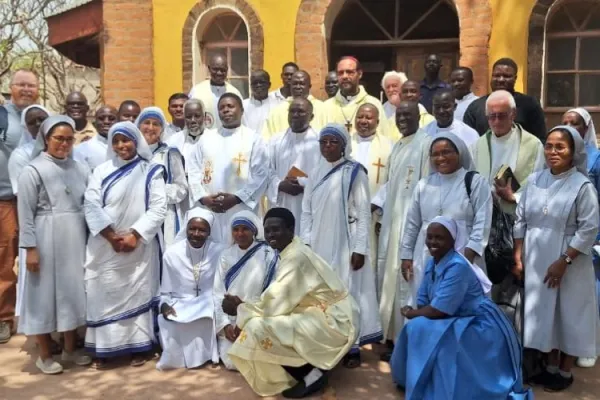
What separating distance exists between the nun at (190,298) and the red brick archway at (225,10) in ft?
15.0

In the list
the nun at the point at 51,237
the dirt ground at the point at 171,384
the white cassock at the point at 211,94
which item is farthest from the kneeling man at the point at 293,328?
the white cassock at the point at 211,94

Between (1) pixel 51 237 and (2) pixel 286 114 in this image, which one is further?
(2) pixel 286 114

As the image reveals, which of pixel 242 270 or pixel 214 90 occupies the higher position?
pixel 214 90

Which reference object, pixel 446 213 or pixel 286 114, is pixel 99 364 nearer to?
pixel 446 213

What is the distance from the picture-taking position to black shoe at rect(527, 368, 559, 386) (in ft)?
14.5

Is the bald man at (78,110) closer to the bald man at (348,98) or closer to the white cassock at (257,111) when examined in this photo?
the white cassock at (257,111)

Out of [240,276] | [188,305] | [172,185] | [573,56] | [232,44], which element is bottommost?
[188,305]


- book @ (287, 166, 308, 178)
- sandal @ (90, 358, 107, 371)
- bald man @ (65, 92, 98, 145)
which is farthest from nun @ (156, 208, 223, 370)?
bald man @ (65, 92, 98, 145)

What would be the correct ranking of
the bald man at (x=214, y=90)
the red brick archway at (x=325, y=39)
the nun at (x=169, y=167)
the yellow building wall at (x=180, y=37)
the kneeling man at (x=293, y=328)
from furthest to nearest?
the yellow building wall at (x=180, y=37) < the red brick archway at (x=325, y=39) < the bald man at (x=214, y=90) < the nun at (x=169, y=167) < the kneeling man at (x=293, y=328)

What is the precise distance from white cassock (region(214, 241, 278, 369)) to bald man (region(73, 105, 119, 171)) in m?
1.59

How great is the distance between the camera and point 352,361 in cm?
481

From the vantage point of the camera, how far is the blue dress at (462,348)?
374cm

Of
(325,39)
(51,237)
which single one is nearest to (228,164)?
(51,237)

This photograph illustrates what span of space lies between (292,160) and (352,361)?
5.97 feet
